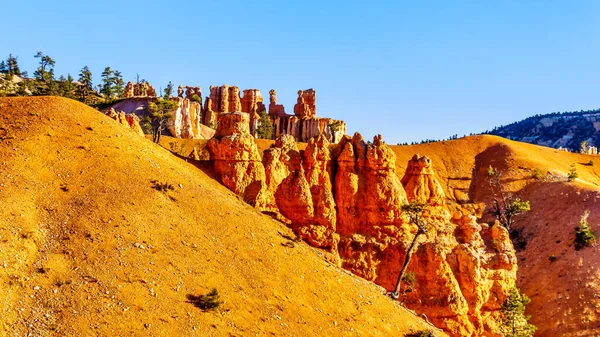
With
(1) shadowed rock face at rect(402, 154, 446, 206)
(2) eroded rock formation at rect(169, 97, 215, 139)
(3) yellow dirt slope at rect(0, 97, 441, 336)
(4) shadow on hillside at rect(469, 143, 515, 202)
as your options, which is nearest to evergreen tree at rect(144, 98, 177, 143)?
(2) eroded rock formation at rect(169, 97, 215, 139)

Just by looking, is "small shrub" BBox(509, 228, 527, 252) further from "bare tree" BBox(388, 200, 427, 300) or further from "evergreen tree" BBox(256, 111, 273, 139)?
"evergreen tree" BBox(256, 111, 273, 139)

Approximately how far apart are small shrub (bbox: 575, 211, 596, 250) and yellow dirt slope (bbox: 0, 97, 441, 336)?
3774cm

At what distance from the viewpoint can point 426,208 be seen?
1697 inches

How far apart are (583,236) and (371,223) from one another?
33.4 meters

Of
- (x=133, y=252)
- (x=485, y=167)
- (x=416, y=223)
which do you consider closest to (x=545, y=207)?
(x=485, y=167)

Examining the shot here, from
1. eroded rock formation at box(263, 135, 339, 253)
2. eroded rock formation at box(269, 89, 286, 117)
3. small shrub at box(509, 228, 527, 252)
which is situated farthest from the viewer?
eroded rock formation at box(269, 89, 286, 117)

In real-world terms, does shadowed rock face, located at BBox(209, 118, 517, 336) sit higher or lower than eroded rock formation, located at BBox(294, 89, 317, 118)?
lower

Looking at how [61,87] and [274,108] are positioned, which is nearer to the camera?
[61,87]

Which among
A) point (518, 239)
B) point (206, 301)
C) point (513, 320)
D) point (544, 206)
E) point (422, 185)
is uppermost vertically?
point (422, 185)

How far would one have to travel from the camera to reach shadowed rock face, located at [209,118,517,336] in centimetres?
3522

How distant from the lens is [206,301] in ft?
72.7

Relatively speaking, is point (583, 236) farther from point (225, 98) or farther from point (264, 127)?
point (225, 98)

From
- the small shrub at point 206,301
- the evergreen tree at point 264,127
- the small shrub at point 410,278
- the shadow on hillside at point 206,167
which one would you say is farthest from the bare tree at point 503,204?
the small shrub at point 206,301

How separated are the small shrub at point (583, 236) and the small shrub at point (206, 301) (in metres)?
50.7
